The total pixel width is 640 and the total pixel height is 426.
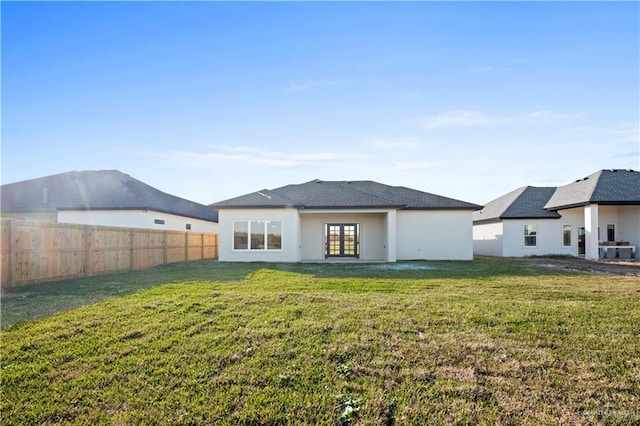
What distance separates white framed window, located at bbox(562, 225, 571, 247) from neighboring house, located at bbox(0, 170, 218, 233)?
70.8 ft

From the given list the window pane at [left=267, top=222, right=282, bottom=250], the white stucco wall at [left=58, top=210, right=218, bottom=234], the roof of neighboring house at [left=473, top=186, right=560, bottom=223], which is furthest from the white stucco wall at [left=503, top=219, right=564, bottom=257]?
the white stucco wall at [left=58, top=210, right=218, bottom=234]

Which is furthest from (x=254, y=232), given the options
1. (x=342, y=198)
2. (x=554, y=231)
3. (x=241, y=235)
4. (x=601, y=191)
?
(x=601, y=191)

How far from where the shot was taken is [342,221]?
19.4 metres

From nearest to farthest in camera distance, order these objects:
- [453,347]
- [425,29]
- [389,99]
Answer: [453,347]
[425,29]
[389,99]

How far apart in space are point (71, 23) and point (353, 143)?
10463 millimetres

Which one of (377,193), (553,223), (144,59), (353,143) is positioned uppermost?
(144,59)

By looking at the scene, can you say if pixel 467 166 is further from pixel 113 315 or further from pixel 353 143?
pixel 113 315

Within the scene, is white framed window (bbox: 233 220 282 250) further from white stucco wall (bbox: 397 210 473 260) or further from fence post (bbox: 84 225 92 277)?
fence post (bbox: 84 225 92 277)

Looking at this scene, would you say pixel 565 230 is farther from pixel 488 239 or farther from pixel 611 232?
pixel 488 239

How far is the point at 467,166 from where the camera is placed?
17375mm

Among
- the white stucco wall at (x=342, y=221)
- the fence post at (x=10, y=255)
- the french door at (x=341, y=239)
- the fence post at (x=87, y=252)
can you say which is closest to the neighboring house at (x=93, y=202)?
the white stucco wall at (x=342, y=221)

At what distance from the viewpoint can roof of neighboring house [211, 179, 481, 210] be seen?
1695 cm

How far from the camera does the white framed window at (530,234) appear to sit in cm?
2173

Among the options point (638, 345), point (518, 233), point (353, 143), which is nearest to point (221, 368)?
point (638, 345)
